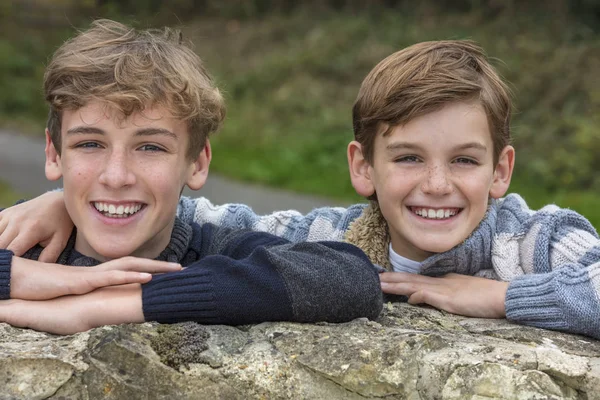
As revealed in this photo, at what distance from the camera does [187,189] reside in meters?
9.95

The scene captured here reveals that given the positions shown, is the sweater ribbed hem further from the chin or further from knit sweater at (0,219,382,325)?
the chin

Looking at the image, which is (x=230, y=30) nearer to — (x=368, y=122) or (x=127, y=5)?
(x=127, y=5)

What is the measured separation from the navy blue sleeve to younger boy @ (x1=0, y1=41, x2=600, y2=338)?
0.56 meters

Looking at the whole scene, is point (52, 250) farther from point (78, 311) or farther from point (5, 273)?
point (78, 311)

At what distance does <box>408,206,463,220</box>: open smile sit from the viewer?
10.2 feet

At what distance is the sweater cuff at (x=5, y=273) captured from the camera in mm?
2527

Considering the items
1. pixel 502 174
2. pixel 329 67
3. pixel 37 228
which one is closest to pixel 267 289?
pixel 37 228

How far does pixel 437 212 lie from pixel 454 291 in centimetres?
31

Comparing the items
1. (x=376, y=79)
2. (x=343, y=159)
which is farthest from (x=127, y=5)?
(x=376, y=79)

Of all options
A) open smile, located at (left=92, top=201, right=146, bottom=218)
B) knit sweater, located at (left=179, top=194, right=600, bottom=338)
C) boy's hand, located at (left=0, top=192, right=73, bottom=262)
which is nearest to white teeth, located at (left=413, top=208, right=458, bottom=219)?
knit sweater, located at (left=179, top=194, right=600, bottom=338)

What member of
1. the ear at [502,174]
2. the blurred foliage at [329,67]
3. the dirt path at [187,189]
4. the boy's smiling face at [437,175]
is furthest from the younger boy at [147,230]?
the dirt path at [187,189]

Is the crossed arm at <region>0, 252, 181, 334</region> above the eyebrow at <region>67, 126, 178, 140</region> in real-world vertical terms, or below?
below

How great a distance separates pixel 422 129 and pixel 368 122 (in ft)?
0.90

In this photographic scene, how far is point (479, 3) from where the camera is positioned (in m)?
12.6
